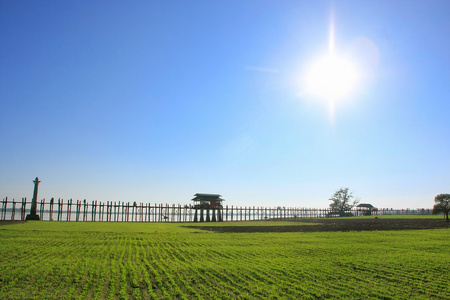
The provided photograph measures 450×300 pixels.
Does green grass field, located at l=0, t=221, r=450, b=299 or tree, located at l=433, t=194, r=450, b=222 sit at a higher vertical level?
tree, located at l=433, t=194, r=450, b=222

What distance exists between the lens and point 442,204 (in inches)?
1693

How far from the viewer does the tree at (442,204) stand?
1678 inches

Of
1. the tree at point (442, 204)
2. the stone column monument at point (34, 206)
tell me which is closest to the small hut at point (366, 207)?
the tree at point (442, 204)

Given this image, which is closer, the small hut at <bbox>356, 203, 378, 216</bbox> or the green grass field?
the green grass field

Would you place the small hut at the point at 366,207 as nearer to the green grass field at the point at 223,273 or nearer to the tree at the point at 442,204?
the tree at the point at 442,204

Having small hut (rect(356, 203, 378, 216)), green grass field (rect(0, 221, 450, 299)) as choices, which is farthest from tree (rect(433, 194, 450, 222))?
small hut (rect(356, 203, 378, 216))

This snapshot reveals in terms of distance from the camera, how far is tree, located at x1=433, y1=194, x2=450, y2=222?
4262 cm

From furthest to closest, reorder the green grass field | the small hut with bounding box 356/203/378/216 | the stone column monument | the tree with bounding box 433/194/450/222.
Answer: the small hut with bounding box 356/203/378/216 < the stone column monument < the tree with bounding box 433/194/450/222 < the green grass field

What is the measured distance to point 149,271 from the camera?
425 inches

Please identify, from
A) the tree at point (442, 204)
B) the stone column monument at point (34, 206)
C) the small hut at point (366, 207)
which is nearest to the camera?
the tree at point (442, 204)

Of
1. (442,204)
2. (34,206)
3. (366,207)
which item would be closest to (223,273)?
(442,204)

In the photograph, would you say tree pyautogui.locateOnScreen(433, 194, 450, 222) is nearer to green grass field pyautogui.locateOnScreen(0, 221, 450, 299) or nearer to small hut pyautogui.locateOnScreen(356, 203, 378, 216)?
green grass field pyautogui.locateOnScreen(0, 221, 450, 299)

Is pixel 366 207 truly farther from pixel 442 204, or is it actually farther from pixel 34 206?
pixel 34 206

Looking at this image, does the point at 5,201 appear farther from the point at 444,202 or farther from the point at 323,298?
the point at 444,202
